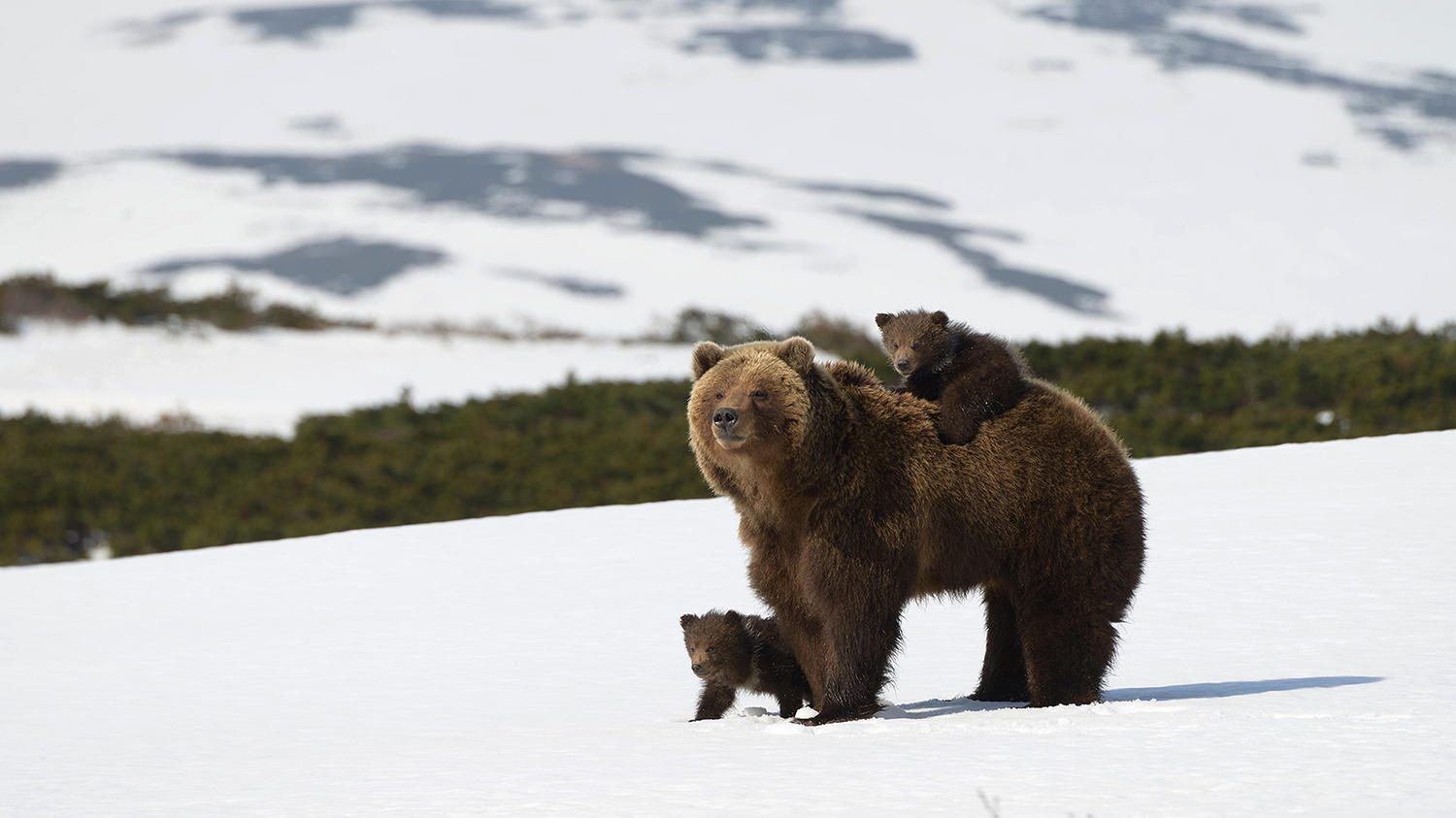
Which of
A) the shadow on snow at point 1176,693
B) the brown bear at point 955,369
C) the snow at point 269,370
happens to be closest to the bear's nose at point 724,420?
the brown bear at point 955,369

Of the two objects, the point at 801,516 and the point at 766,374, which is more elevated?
the point at 766,374

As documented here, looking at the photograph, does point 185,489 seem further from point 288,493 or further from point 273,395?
point 273,395

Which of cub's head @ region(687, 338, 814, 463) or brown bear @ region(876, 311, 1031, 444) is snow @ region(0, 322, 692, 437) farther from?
cub's head @ region(687, 338, 814, 463)

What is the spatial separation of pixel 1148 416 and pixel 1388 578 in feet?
38.0

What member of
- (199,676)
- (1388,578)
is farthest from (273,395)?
(1388,578)

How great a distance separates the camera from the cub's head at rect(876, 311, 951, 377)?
6.74 metres

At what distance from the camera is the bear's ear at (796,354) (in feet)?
21.3

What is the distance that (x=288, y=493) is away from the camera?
19.5 m

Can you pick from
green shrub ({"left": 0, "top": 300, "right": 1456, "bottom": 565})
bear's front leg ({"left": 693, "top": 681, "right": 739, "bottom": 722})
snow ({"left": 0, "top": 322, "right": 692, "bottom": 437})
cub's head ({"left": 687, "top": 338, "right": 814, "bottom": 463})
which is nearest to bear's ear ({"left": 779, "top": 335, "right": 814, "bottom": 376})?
cub's head ({"left": 687, "top": 338, "right": 814, "bottom": 463})

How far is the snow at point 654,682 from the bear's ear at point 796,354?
145 centimetres

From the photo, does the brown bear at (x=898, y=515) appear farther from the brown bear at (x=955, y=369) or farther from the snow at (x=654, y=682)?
the snow at (x=654, y=682)

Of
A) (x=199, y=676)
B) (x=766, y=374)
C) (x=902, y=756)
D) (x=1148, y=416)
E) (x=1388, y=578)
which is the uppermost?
(x=766, y=374)

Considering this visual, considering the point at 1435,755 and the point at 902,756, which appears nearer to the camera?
the point at 1435,755

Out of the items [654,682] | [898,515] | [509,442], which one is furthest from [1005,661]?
[509,442]
